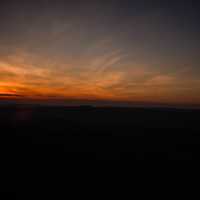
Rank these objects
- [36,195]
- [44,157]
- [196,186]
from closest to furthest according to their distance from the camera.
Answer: [36,195], [196,186], [44,157]

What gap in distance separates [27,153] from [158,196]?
1076 cm

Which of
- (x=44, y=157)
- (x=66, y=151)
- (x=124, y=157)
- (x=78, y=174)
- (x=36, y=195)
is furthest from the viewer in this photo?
(x=66, y=151)

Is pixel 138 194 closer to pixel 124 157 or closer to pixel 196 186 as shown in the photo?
pixel 196 186

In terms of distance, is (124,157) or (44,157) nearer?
(44,157)

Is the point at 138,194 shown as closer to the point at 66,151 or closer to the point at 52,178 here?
the point at 52,178

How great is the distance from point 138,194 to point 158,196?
3.21ft

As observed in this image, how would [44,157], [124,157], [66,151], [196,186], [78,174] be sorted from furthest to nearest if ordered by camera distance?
[66,151], [124,157], [44,157], [78,174], [196,186]

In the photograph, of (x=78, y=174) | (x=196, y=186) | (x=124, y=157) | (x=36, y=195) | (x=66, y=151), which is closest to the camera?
(x=36, y=195)

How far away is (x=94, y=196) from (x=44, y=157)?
21.1 ft

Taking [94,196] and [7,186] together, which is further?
[7,186]

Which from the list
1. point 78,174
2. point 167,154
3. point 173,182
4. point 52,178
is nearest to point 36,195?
point 52,178

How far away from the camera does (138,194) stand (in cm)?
711

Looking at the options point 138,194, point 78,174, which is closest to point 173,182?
point 138,194

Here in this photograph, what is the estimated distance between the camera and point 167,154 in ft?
44.9
